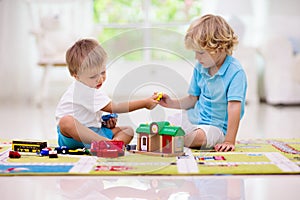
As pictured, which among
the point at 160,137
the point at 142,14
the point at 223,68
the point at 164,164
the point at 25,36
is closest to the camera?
the point at 164,164

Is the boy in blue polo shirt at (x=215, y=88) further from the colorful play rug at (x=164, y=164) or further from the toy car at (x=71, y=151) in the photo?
the toy car at (x=71, y=151)

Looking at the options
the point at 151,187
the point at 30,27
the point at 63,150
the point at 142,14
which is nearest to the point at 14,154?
the point at 63,150

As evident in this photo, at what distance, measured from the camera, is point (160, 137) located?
135 cm

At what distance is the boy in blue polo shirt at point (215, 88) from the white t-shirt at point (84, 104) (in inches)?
8.4

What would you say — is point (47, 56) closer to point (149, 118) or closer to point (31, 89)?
point (31, 89)

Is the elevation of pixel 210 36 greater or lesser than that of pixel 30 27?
lesser

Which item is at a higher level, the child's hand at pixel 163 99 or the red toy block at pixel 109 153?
the child's hand at pixel 163 99

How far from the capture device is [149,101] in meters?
1.41

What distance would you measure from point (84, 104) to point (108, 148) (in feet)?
0.55

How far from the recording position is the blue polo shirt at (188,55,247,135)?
1537 millimetres

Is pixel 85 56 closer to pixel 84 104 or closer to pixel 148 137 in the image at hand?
pixel 84 104

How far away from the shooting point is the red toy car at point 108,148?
1.34 m

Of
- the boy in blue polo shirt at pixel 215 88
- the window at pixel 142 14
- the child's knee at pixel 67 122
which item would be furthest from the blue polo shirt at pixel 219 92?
the window at pixel 142 14

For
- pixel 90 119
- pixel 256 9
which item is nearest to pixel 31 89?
pixel 256 9
